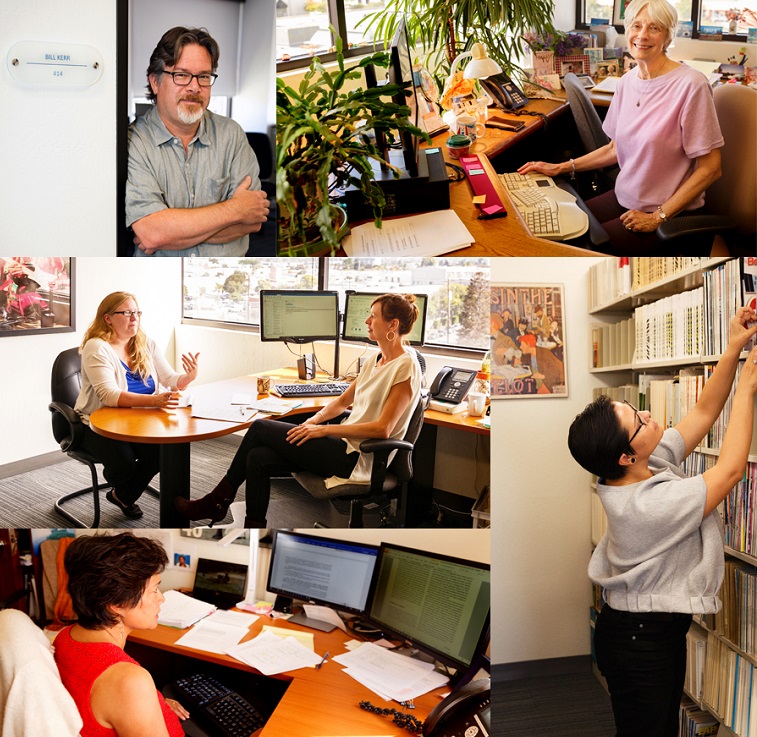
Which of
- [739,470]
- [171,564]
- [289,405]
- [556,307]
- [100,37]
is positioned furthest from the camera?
[556,307]

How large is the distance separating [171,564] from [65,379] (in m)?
0.79

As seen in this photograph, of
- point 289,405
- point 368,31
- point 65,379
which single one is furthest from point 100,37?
point 289,405

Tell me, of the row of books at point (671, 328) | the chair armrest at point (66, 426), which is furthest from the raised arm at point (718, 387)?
→ the chair armrest at point (66, 426)

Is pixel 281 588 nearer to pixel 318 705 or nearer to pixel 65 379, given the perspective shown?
pixel 318 705

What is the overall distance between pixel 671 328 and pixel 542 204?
2.69 feet

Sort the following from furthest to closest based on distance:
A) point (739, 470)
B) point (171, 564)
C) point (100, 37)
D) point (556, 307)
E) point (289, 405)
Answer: point (556, 307) < point (171, 564) < point (289, 405) < point (100, 37) < point (739, 470)

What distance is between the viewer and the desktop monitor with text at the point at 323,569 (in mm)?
2549

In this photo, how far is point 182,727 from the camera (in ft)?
7.62

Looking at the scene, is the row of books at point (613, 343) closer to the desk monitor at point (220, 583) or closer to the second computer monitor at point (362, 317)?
the second computer monitor at point (362, 317)

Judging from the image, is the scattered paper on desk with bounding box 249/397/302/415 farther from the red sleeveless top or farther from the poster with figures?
the poster with figures

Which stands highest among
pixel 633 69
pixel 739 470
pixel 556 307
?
pixel 633 69

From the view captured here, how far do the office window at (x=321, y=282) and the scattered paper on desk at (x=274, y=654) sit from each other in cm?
114

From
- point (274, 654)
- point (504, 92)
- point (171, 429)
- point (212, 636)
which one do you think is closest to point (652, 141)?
point (504, 92)

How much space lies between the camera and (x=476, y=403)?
2.43 meters
